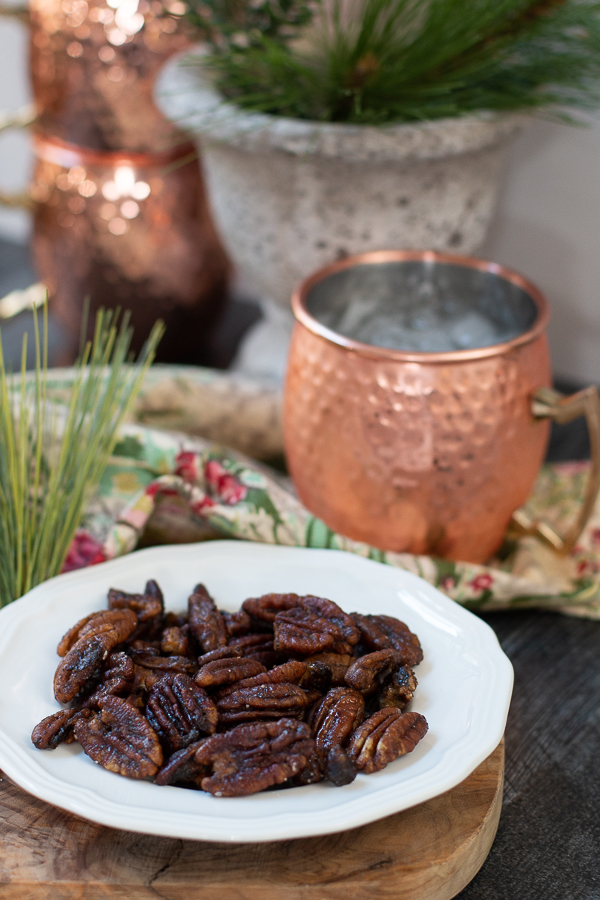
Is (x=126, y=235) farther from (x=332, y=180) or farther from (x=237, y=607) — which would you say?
(x=237, y=607)

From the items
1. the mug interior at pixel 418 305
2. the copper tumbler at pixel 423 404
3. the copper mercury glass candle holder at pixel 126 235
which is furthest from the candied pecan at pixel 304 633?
the copper mercury glass candle holder at pixel 126 235

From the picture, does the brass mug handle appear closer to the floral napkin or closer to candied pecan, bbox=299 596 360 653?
the floral napkin

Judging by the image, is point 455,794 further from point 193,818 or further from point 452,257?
point 452,257

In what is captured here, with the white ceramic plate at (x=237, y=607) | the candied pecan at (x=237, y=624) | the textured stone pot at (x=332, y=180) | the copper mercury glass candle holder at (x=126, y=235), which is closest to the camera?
the white ceramic plate at (x=237, y=607)

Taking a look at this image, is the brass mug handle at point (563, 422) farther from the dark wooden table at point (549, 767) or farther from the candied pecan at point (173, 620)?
the candied pecan at point (173, 620)

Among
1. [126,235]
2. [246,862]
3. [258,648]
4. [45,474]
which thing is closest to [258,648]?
[258,648]
